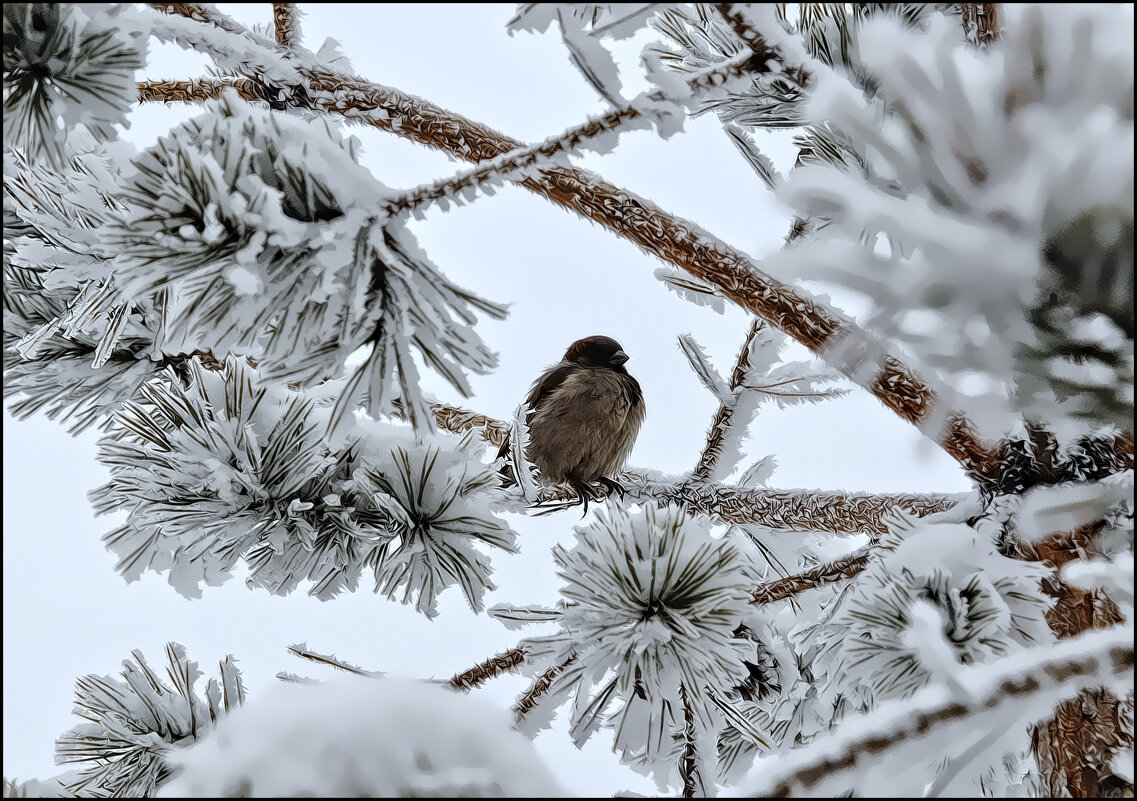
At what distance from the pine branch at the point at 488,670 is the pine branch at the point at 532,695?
4cm

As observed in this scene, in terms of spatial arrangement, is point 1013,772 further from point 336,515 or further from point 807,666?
point 336,515

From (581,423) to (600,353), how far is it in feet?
1.28

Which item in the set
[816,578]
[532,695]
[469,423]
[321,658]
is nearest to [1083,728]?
[816,578]

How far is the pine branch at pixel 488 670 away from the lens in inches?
35.2

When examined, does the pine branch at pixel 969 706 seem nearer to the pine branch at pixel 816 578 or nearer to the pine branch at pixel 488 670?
the pine branch at pixel 816 578

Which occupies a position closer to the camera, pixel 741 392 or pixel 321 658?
pixel 321 658

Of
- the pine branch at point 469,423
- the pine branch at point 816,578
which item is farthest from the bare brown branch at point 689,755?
the pine branch at point 469,423

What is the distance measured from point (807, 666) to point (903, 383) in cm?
44

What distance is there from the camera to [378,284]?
2.05 ft

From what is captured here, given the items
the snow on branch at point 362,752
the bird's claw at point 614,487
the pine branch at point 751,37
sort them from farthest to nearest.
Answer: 1. the bird's claw at point 614,487
2. the pine branch at point 751,37
3. the snow on branch at point 362,752

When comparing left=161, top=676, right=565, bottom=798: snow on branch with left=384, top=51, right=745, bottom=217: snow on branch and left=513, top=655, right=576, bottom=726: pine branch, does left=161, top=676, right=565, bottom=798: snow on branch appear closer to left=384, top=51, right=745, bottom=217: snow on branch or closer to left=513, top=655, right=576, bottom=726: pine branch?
left=384, top=51, right=745, bottom=217: snow on branch

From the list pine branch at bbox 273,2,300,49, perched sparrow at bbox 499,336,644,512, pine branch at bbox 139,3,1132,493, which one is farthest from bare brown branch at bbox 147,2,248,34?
perched sparrow at bbox 499,336,644,512

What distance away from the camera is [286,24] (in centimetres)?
95

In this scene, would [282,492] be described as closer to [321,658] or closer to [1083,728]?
[321,658]
